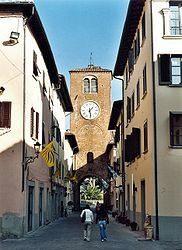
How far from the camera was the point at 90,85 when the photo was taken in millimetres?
73375

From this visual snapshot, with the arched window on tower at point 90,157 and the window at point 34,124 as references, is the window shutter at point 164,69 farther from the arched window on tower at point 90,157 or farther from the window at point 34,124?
the arched window on tower at point 90,157

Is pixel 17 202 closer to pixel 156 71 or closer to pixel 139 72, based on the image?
pixel 156 71

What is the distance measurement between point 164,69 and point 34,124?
763 cm

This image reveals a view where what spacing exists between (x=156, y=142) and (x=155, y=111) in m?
1.38

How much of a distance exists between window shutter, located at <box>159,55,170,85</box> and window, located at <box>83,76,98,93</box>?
165 feet

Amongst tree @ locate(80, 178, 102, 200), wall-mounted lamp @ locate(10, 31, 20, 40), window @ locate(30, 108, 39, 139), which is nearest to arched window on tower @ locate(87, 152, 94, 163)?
tree @ locate(80, 178, 102, 200)

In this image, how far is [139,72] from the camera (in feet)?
91.7

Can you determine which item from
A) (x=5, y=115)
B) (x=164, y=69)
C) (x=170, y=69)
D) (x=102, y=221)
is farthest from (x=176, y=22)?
(x=102, y=221)

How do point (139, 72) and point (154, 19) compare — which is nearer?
point (154, 19)

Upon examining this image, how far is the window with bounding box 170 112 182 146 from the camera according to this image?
22641 millimetres

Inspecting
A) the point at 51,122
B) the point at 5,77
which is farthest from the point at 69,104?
the point at 5,77

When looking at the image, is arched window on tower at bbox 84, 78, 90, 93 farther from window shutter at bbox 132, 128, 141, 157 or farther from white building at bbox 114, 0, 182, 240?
white building at bbox 114, 0, 182, 240

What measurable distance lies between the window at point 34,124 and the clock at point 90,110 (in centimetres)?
4423

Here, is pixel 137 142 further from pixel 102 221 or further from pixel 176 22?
pixel 176 22
